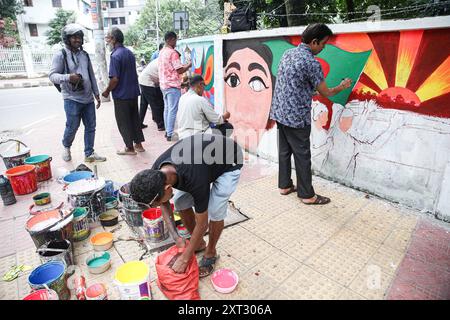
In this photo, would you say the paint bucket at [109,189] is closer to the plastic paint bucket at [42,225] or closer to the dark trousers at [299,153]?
the plastic paint bucket at [42,225]

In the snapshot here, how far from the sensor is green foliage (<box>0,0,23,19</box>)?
20781mm

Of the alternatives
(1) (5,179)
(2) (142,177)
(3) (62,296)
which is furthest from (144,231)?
(1) (5,179)

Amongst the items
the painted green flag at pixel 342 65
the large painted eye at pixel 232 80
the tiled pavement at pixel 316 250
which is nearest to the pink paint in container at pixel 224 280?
the tiled pavement at pixel 316 250

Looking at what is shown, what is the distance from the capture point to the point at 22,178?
3889 millimetres

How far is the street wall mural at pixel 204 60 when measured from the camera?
20.9 feet

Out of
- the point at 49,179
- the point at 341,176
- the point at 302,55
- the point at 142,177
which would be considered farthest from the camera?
the point at 49,179

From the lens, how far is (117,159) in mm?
5188

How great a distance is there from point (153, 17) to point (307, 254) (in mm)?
39451

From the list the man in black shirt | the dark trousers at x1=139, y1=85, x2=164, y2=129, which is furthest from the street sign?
the man in black shirt

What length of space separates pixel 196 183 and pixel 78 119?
3.57m

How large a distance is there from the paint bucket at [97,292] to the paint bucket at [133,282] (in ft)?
0.44

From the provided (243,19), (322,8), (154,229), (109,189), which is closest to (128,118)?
(109,189)

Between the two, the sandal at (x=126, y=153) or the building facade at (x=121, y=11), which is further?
the building facade at (x=121, y=11)
